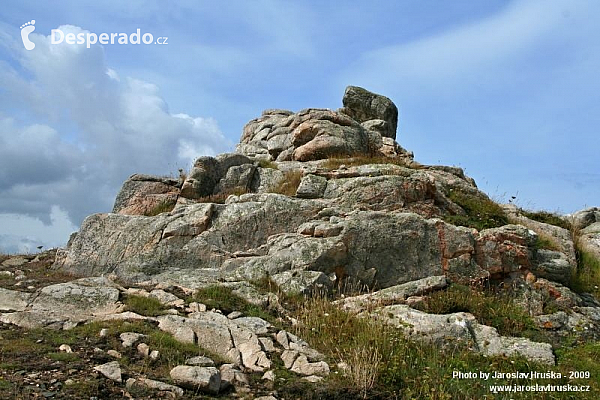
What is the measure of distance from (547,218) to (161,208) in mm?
15922

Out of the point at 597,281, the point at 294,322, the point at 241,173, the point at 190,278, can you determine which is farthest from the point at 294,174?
the point at 597,281

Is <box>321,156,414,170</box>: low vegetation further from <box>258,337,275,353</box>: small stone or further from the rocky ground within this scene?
<box>258,337,275,353</box>: small stone

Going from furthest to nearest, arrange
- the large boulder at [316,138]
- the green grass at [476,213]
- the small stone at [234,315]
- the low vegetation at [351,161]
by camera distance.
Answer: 1. the large boulder at [316,138]
2. the low vegetation at [351,161]
3. the green grass at [476,213]
4. the small stone at [234,315]

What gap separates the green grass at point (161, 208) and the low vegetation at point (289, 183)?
3812 mm

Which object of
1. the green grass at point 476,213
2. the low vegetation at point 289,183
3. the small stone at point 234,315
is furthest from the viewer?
the low vegetation at point 289,183

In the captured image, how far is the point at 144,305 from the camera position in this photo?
11.9 metres

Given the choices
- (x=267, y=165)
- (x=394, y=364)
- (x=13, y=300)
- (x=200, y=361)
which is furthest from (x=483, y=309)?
(x=267, y=165)

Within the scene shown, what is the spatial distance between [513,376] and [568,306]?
718cm

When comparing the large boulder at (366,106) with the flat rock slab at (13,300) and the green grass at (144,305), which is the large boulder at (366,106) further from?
the flat rock slab at (13,300)

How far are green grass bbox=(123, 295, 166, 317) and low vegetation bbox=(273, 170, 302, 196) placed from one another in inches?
305

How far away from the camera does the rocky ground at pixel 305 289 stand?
8906 mm

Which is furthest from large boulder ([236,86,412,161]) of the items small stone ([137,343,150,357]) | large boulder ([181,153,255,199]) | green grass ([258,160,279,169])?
small stone ([137,343,150,357])

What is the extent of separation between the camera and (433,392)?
28.1 feet

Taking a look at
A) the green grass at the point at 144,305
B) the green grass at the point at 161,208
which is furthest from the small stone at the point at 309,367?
the green grass at the point at 161,208
